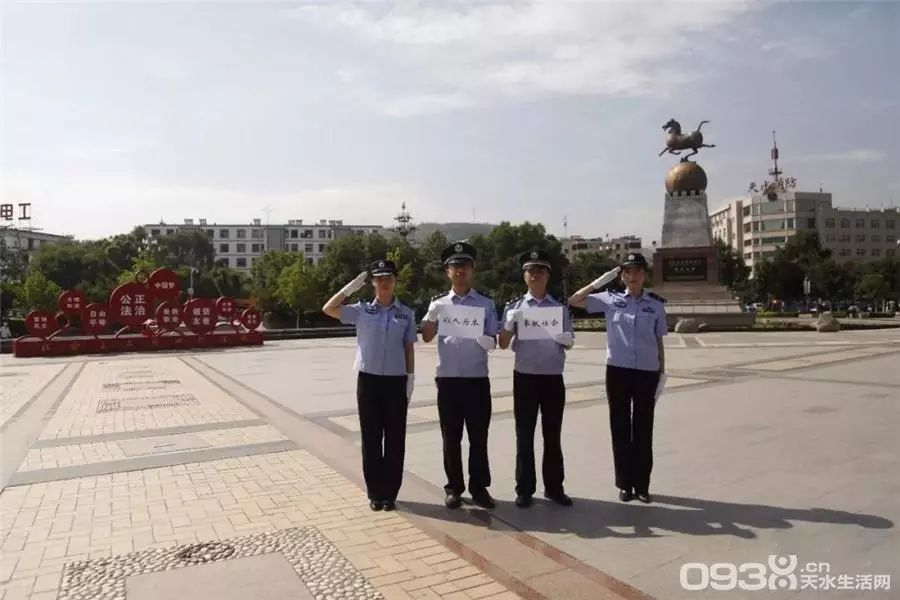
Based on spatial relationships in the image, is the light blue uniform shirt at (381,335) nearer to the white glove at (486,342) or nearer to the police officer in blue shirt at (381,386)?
the police officer in blue shirt at (381,386)

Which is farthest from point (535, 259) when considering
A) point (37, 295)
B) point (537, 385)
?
point (37, 295)

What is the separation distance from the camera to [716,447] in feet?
Result: 20.4

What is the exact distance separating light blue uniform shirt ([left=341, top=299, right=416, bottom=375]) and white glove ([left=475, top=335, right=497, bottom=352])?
54 cm

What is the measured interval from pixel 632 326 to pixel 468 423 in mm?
1390

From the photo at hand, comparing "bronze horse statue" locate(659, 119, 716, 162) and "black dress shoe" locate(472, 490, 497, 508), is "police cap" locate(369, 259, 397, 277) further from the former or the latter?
"bronze horse statue" locate(659, 119, 716, 162)

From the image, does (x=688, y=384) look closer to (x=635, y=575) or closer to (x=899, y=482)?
(x=899, y=482)

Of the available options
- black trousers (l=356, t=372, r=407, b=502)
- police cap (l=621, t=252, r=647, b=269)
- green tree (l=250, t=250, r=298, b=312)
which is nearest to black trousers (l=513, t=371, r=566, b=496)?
black trousers (l=356, t=372, r=407, b=502)

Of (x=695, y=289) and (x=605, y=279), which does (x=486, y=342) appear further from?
(x=695, y=289)

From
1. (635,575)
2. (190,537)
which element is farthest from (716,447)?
(190,537)

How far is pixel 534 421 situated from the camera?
467 cm

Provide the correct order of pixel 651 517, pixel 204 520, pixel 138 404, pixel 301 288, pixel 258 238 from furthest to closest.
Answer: pixel 258 238 < pixel 301 288 < pixel 138 404 < pixel 204 520 < pixel 651 517

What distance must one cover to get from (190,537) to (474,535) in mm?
1810

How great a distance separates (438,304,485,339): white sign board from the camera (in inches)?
181

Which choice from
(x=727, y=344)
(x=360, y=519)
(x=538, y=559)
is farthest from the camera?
(x=727, y=344)
